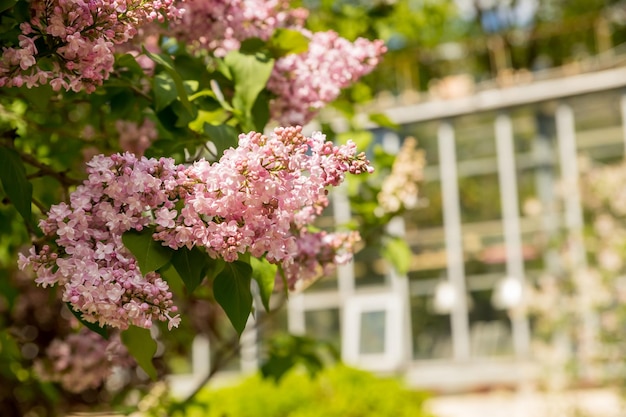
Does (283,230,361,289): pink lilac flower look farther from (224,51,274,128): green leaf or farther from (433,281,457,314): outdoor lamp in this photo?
(433,281,457,314): outdoor lamp

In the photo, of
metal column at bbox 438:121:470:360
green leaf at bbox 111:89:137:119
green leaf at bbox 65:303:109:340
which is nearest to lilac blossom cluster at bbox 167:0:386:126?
green leaf at bbox 111:89:137:119

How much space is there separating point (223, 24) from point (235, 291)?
36.0 inches

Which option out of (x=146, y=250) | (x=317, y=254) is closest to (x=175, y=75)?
(x=146, y=250)

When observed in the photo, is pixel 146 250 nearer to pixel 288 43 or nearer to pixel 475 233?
pixel 288 43

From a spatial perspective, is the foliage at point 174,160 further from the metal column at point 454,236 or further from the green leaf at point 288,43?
the metal column at point 454,236

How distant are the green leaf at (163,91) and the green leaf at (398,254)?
1.52m

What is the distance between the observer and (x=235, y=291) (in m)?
1.71

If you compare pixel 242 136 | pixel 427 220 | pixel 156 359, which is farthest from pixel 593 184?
pixel 242 136

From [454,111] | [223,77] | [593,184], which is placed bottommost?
[223,77]

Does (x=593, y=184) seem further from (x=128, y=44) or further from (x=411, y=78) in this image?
(x=411, y=78)

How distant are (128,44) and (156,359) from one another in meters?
2.25

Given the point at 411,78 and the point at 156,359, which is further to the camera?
the point at 411,78

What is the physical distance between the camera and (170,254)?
1.64 meters

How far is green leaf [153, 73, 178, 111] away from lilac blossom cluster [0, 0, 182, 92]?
0.25m
